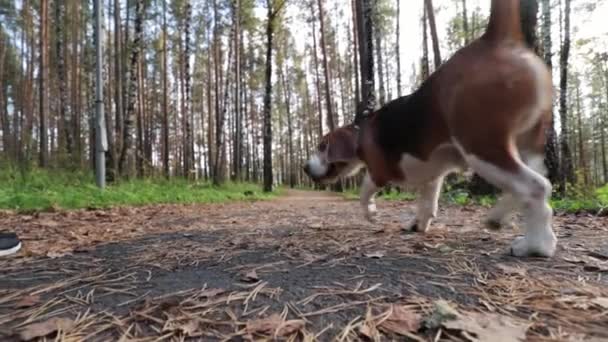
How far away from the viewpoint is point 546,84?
1.93 metres

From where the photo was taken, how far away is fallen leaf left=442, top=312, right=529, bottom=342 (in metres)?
1.05

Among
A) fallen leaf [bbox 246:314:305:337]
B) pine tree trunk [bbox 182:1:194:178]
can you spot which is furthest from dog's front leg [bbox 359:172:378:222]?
pine tree trunk [bbox 182:1:194:178]

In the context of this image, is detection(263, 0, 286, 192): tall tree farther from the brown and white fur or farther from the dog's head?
the brown and white fur

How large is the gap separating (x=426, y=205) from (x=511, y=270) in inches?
48.8

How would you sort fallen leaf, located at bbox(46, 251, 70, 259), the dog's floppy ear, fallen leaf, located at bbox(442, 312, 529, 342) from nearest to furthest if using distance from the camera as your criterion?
1. fallen leaf, located at bbox(442, 312, 529, 342)
2. fallen leaf, located at bbox(46, 251, 70, 259)
3. the dog's floppy ear

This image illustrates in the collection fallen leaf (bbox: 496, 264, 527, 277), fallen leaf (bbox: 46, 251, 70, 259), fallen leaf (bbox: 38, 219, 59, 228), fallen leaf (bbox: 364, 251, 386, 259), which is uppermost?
fallen leaf (bbox: 38, 219, 59, 228)

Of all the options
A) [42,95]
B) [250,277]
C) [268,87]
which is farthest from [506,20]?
[42,95]

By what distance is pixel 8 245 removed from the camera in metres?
2.38

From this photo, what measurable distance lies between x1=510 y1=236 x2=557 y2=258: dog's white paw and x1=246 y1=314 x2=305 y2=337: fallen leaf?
4.49ft

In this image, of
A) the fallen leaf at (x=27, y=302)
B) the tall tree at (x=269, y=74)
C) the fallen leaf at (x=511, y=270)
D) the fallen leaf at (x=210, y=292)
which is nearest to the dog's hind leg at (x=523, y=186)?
the fallen leaf at (x=511, y=270)

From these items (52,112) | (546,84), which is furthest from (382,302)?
(52,112)

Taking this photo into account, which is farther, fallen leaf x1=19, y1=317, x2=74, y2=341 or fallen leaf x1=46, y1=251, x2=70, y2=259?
fallen leaf x1=46, y1=251, x2=70, y2=259

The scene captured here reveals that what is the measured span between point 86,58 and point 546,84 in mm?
25314

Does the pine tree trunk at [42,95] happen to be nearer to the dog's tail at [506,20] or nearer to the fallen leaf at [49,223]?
the fallen leaf at [49,223]
